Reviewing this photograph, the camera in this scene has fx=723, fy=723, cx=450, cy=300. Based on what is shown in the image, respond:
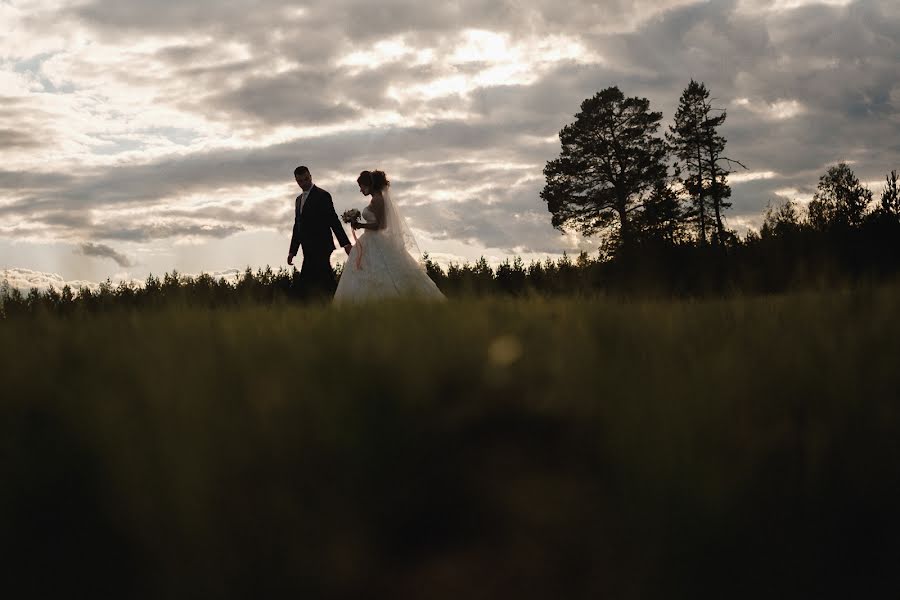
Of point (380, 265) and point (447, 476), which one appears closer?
point (447, 476)

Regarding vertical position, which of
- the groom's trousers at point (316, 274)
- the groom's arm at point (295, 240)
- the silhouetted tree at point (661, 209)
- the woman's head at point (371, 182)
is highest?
the silhouetted tree at point (661, 209)

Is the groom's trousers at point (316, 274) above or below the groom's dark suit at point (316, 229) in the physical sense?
below

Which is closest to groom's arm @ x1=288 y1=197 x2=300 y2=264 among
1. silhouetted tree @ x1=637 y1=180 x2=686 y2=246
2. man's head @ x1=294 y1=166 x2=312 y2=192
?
man's head @ x1=294 y1=166 x2=312 y2=192

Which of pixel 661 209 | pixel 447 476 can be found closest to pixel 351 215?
pixel 447 476

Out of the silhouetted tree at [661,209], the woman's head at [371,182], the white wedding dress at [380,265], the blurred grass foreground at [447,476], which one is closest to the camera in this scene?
the blurred grass foreground at [447,476]

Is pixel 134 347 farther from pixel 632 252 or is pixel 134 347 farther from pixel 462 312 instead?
pixel 632 252

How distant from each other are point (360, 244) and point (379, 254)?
35 cm

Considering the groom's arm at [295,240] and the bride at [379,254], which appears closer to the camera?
the bride at [379,254]

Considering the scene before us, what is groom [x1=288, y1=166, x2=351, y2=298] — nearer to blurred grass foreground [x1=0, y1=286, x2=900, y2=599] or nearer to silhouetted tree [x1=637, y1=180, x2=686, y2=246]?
blurred grass foreground [x1=0, y1=286, x2=900, y2=599]

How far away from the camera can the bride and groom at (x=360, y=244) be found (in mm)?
11273

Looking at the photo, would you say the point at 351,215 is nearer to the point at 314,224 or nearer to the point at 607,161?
the point at 314,224

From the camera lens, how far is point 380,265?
37.3ft

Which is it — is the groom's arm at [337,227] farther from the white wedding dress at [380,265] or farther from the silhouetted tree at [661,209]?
the silhouetted tree at [661,209]

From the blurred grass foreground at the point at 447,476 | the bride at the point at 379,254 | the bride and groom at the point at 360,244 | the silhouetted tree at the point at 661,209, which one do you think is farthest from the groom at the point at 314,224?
the silhouetted tree at the point at 661,209
